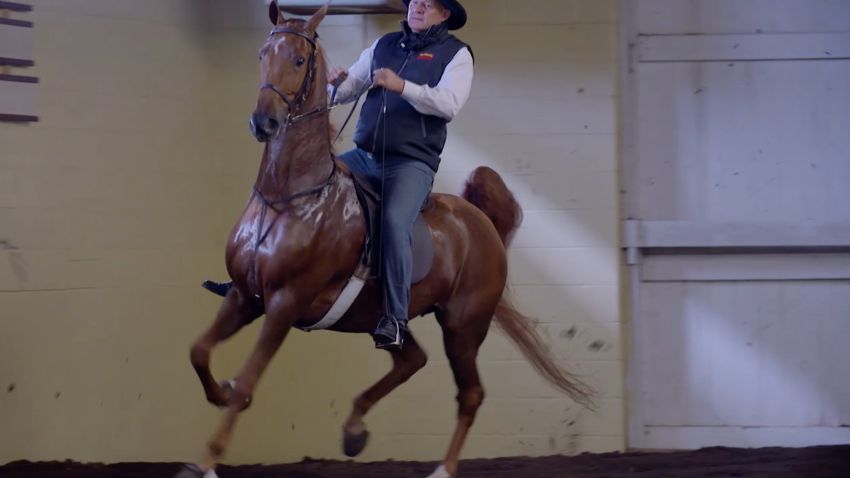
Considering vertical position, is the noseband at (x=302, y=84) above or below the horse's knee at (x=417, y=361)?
above

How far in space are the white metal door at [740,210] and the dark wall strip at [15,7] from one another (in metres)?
3.04

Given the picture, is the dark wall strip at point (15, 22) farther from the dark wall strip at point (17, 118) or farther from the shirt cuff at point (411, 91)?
the shirt cuff at point (411, 91)

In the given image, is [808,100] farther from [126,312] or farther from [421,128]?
[126,312]

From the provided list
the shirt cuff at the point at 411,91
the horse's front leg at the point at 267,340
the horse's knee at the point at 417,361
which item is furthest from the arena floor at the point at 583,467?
the shirt cuff at the point at 411,91

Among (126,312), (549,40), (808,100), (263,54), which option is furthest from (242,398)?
(808,100)

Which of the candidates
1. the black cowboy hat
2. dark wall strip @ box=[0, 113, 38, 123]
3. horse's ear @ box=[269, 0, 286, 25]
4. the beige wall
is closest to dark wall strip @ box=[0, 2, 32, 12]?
dark wall strip @ box=[0, 113, 38, 123]

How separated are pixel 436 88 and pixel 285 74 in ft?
2.12

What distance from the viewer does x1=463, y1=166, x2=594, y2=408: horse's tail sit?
15.9 feet

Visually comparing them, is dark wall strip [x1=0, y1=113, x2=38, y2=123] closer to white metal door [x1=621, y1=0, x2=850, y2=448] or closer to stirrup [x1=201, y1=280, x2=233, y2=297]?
stirrup [x1=201, y1=280, x2=233, y2=297]

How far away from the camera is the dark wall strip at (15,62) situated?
14.4 ft

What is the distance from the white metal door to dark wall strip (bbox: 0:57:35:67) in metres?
3.03

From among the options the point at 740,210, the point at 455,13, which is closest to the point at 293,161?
the point at 455,13

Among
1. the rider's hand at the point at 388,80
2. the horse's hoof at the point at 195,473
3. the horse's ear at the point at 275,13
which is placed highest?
the horse's ear at the point at 275,13

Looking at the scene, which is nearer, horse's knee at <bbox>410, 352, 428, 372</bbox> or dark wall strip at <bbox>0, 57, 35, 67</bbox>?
dark wall strip at <bbox>0, 57, 35, 67</bbox>
